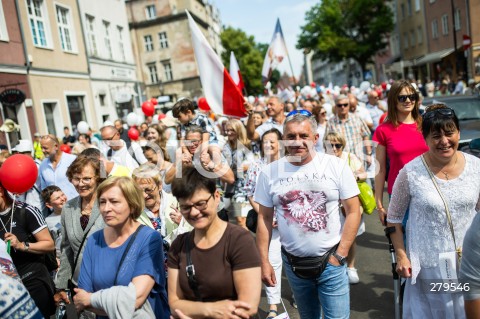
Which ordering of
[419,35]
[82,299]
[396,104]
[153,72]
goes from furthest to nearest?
1. [153,72]
2. [419,35]
3. [396,104]
4. [82,299]

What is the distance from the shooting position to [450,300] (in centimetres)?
267

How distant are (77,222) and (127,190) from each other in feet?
2.28

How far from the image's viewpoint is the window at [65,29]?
60.8ft

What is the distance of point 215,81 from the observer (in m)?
5.13

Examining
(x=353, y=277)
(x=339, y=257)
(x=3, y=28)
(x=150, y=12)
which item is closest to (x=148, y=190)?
(x=339, y=257)

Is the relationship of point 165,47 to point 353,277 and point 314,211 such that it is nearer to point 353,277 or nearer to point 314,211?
point 353,277

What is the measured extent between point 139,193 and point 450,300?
211cm

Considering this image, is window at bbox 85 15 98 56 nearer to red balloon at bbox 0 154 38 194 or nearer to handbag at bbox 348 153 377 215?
red balloon at bbox 0 154 38 194

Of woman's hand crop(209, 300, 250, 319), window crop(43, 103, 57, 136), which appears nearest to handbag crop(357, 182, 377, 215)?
woman's hand crop(209, 300, 250, 319)

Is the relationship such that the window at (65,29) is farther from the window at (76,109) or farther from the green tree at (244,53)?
the green tree at (244,53)

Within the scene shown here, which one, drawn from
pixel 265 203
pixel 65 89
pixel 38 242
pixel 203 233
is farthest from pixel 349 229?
pixel 65 89

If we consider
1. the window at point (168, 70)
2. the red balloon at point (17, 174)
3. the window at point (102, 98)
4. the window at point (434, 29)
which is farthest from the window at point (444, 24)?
the red balloon at point (17, 174)

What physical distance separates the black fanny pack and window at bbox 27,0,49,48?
645 inches

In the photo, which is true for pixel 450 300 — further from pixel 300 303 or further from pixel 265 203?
pixel 265 203
